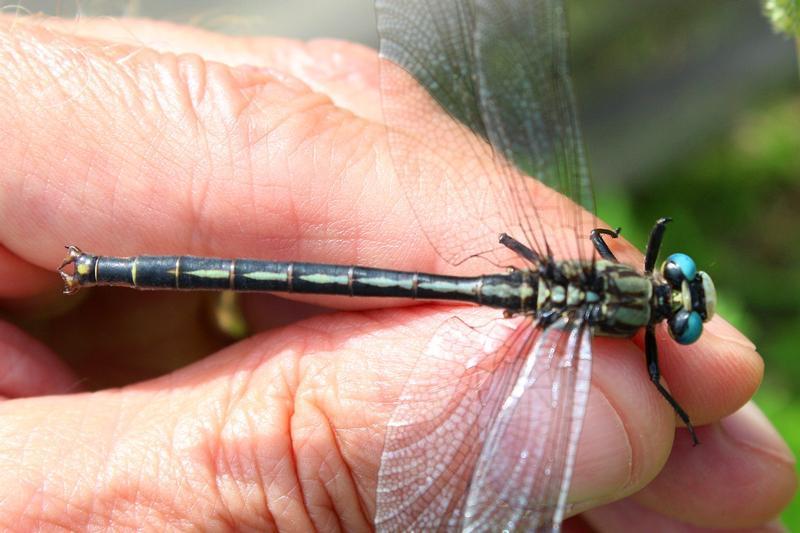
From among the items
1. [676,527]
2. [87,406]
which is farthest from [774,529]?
[87,406]

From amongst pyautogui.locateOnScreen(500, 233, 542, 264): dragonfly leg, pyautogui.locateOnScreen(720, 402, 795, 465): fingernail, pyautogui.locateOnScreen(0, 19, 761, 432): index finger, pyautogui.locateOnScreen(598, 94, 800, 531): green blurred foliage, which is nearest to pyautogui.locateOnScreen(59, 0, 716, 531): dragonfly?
pyautogui.locateOnScreen(500, 233, 542, 264): dragonfly leg

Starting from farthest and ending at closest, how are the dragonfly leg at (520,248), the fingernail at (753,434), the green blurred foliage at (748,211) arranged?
the green blurred foliage at (748,211), the fingernail at (753,434), the dragonfly leg at (520,248)

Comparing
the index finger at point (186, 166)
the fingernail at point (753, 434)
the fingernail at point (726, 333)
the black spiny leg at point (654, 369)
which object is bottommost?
the fingernail at point (753, 434)

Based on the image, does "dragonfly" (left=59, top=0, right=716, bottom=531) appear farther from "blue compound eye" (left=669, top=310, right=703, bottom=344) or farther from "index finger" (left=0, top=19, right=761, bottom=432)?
"index finger" (left=0, top=19, right=761, bottom=432)

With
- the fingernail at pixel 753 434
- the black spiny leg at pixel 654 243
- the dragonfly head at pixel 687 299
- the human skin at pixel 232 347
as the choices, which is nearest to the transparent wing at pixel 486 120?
the human skin at pixel 232 347

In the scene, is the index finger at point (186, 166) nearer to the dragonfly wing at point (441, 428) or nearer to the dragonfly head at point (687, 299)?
the dragonfly head at point (687, 299)
